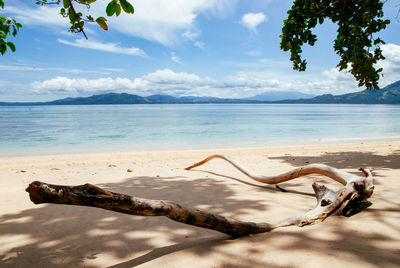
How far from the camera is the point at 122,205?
5.58 ft

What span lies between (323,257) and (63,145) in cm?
1903

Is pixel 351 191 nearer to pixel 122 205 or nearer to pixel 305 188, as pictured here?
pixel 305 188

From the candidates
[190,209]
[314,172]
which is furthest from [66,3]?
[314,172]

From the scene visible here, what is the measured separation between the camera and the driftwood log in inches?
60.6

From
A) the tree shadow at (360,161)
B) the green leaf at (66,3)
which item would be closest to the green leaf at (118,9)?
the green leaf at (66,3)

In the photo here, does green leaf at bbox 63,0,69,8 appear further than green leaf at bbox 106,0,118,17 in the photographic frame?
Yes

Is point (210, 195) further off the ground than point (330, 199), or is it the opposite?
point (330, 199)

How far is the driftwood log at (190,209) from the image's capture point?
1.54 m

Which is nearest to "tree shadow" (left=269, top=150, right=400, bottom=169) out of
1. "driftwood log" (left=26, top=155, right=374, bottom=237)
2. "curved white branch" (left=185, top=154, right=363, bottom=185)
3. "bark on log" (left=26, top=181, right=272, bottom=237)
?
"curved white branch" (left=185, top=154, right=363, bottom=185)

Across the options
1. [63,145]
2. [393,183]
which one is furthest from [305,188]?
[63,145]

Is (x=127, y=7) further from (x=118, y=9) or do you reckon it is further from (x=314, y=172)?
(x=314, y=172)

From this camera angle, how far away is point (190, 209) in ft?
6.87


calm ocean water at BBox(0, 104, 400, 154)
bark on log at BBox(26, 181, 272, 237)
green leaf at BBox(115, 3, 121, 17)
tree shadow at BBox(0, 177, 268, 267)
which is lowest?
calm ocean water at BBox(0, 104, 400, 154)

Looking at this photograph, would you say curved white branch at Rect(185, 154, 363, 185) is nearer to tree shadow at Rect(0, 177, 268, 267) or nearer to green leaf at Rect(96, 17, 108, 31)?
tree shadow at Rect(0, 177, 268, 267)
